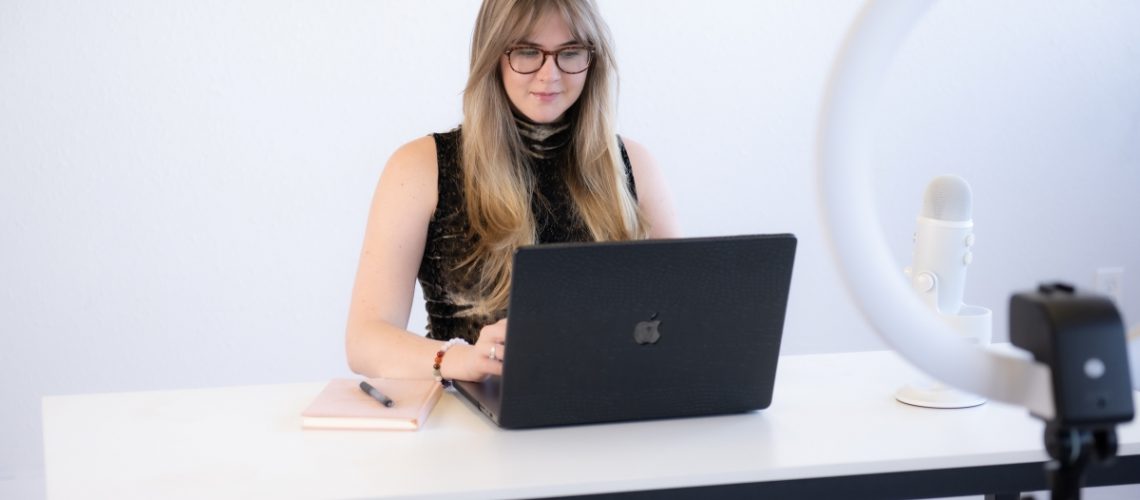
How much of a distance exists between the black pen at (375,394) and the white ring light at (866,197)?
3.46ft

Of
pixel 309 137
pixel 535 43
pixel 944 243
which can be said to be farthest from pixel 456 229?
pixel 309 137

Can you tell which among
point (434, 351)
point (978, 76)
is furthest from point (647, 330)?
point (978, 76)

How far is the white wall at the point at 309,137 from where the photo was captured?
3115mm

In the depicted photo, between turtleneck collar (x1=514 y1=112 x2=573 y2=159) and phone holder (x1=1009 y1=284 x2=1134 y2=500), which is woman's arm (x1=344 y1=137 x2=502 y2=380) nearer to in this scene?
turtleneck collar (x1=514 y1=112 x2=573 y2=159)

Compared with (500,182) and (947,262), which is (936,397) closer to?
(947,262)

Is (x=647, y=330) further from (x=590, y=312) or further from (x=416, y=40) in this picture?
(x=416, y=40)

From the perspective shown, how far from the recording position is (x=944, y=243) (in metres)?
1.61

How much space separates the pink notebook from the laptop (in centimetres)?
11

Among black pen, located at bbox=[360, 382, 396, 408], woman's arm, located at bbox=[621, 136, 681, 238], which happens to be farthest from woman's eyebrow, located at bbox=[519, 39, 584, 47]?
black pen, located at bbox=[360, 382, 396, 408]

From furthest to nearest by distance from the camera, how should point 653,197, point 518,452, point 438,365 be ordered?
point 653,197
point 438,365
point 518,452

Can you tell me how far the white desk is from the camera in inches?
53.3

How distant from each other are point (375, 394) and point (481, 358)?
15 cm

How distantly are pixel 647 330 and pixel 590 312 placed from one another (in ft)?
0.27

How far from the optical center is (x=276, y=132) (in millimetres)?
3227
